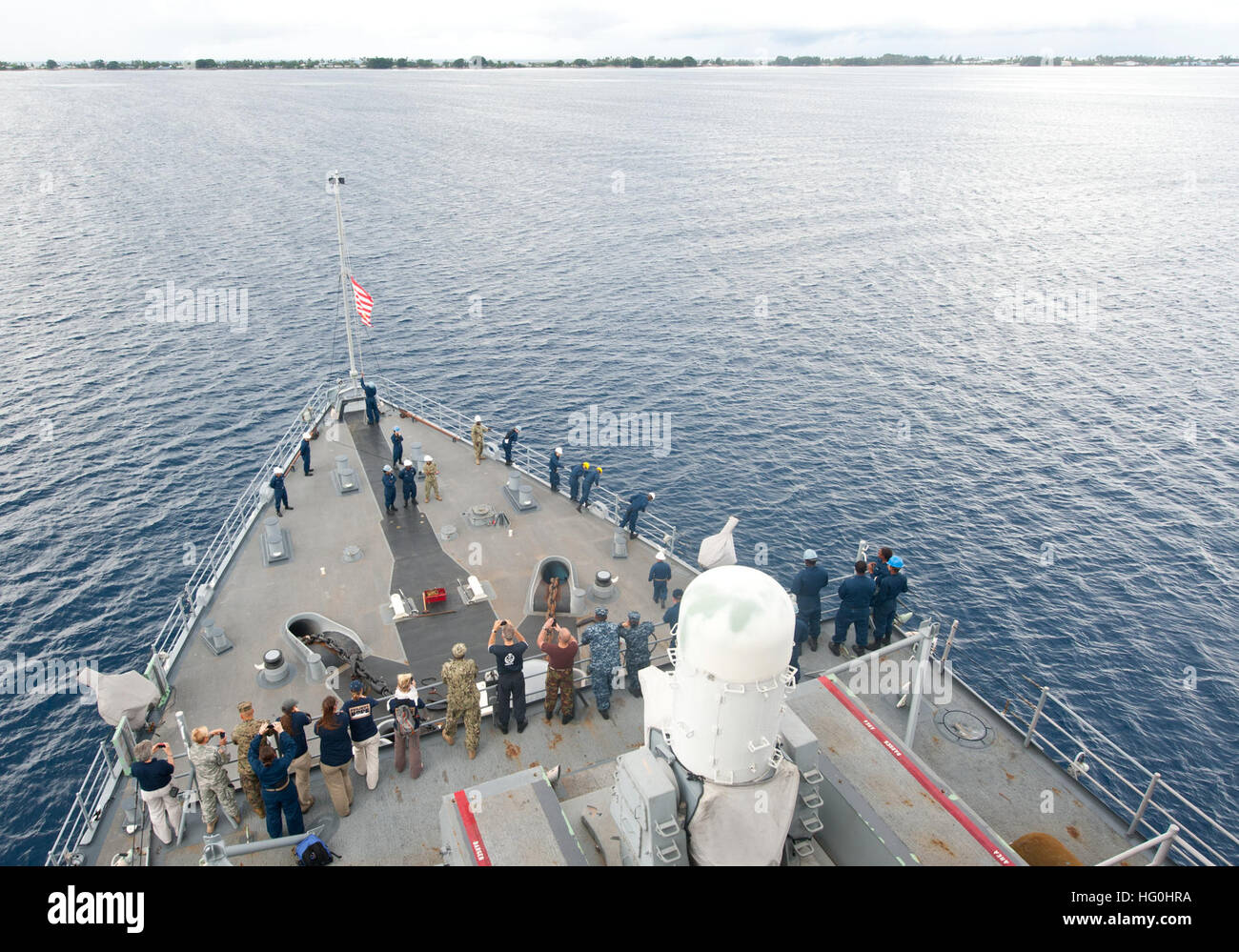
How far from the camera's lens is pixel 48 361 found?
51125 millimetres

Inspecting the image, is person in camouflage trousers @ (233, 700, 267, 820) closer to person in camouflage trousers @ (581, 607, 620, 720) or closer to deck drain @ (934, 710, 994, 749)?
person in camouflage trousers @ (581, 607, 620, 720)

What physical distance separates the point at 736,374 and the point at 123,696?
41534 mm

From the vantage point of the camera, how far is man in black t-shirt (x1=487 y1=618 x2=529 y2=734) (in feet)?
48.7

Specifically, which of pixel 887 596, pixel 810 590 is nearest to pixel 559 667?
pixel 810 590

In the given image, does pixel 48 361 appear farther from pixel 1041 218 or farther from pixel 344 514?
pixel 1041 218

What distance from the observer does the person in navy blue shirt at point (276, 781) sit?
507 inches

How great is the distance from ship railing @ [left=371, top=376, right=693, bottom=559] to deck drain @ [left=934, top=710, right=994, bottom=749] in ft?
25.1

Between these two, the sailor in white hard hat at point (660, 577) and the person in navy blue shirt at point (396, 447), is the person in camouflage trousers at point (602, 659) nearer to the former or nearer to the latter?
the sailor in white hard hat at point (660, 577)

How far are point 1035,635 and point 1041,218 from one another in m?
76.0

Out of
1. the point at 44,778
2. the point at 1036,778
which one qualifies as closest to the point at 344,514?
the point at 44,778

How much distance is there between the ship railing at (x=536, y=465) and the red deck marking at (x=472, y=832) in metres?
10.4

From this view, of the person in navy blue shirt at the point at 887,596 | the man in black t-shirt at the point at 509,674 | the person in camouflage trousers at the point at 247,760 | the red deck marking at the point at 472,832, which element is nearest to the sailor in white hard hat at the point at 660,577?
the man in black t-shirt at the point at 509,674

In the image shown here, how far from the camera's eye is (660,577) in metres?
20.0

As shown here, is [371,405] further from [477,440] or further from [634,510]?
[634,510]
